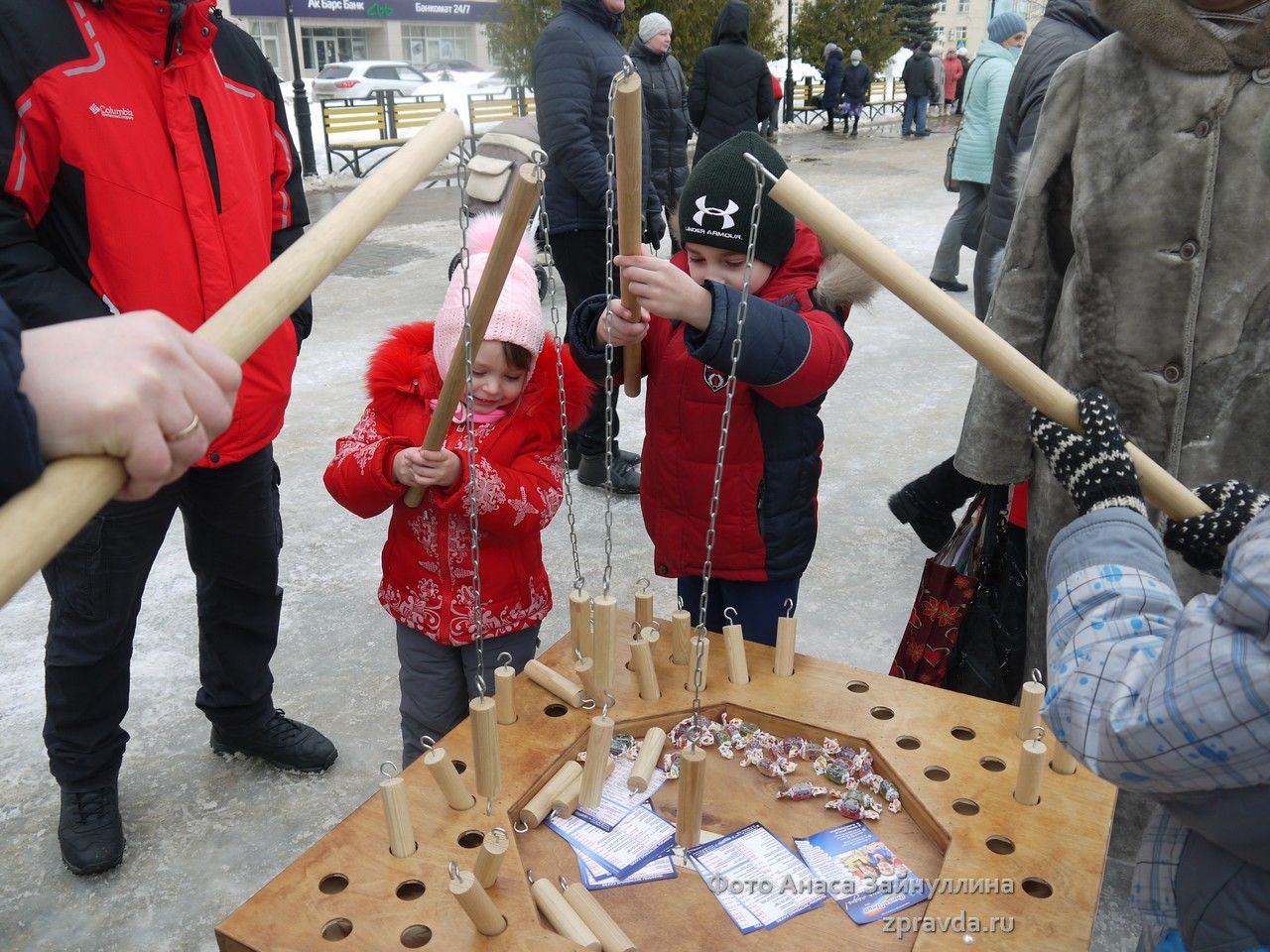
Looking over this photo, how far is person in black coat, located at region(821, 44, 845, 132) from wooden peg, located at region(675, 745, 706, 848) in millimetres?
→ 18810

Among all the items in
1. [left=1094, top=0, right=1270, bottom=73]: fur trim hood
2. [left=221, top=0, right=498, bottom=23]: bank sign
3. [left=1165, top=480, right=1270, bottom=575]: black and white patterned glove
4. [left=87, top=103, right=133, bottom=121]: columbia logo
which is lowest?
[left=1165, top=480, right=1270, bottom=575]: black and white patterned glove

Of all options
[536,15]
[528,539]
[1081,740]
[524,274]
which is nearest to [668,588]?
[528,539]


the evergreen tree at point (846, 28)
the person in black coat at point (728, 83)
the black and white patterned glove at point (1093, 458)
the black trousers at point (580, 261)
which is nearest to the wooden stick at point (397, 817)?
the black and white patterned glove at point (1093, 458)

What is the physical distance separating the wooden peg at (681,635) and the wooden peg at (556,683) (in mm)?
199

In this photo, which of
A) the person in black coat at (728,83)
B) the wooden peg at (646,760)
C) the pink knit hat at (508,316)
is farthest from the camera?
the person in black coat at (728,83)

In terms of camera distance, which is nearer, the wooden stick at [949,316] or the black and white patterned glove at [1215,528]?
the wooden stick at [949,316]

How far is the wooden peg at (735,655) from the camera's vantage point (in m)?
1.81

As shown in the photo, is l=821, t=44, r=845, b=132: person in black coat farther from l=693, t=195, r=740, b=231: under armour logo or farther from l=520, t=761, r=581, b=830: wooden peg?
l=520, t=761, r=581, b=830: wooden peg

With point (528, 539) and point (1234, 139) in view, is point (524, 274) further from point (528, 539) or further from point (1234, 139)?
point (1234, 139)

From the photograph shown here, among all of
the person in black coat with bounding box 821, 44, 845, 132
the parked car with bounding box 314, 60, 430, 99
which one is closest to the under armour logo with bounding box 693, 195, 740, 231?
the person in black coat with bounding box 821, 44, 845, 132

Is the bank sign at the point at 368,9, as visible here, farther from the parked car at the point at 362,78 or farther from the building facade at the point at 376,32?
the parked car at the point at 362,78

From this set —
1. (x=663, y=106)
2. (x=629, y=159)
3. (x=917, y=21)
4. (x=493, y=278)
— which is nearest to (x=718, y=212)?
(x=629, y=159)

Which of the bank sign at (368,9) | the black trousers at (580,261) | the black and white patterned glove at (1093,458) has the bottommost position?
the black trousers at (580,261)

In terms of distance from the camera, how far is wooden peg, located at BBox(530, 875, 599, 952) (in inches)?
50.4
